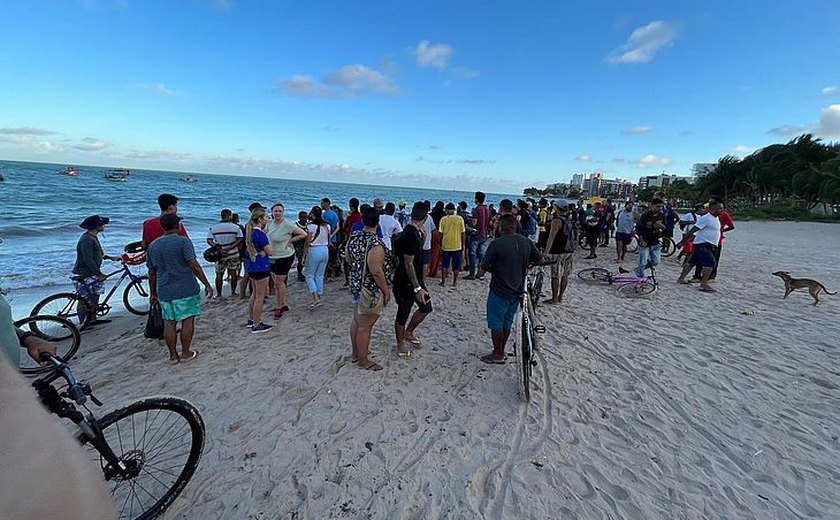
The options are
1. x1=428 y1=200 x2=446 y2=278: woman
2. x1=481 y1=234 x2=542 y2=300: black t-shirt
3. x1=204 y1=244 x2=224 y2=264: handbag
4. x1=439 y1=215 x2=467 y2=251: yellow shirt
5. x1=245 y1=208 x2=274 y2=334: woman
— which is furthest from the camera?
x1=428 y1=200 x2=446 y2=278: woman

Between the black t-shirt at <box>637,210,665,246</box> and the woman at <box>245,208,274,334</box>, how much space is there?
295 inches

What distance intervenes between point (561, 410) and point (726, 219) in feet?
25.7

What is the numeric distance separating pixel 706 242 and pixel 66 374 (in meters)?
9.85

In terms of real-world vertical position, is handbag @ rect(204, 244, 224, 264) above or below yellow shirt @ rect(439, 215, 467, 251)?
below

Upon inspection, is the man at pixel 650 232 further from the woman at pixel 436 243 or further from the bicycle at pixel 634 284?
the woman at pixel 436 243

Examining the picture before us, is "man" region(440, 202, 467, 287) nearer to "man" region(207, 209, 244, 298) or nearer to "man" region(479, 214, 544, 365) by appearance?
"man" region(479, 214, 544, 365)

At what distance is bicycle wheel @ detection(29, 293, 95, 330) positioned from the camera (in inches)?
221

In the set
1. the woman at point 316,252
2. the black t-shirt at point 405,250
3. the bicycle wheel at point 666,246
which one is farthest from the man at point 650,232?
the woman at point 316,252

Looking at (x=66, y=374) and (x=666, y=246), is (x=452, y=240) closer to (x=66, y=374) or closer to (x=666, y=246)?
(x=66, y=374)

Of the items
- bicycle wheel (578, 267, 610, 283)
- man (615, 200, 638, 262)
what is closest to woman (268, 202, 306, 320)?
bicycle wheel (578, 267, 610, 283)

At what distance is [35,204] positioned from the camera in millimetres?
24203

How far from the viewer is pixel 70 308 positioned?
5.71 meters

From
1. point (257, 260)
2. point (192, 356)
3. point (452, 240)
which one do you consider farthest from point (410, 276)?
point (452, 240)

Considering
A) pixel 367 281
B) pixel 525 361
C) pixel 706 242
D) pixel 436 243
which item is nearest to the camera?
pixel 525 361
